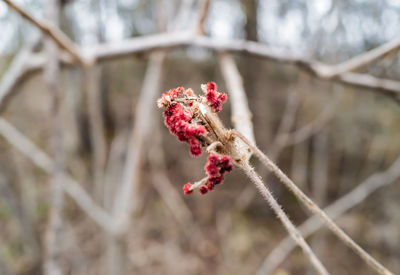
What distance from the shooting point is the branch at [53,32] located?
98 cm

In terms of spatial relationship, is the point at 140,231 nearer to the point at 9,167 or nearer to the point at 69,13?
the point at 9,167

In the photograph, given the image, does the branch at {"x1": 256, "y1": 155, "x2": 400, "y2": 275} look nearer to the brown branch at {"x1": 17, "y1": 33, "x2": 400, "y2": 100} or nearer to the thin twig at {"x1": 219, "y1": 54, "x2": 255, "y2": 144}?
the brown branch at {"x1": 17, "y1": 33, "x2": 400, "y2": 100}

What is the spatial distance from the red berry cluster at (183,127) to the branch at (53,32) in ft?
2.17

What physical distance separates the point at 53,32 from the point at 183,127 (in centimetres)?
94

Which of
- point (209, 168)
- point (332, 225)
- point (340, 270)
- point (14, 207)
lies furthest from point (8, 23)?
point (340, 270)

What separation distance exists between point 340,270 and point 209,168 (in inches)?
220

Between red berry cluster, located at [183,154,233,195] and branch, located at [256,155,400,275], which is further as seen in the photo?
branch, located at [256,155,400,275]

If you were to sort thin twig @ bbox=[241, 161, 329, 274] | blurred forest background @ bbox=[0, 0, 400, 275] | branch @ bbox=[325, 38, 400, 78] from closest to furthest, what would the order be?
1. thin twig @ bbox=[241, 161, 329, 274]
2. branch @ bbox=[325, 38, 400, 78]
3. blurred forest background @ bbox=[0, 0, 400, 275]

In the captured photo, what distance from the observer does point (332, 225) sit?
0.53 metres

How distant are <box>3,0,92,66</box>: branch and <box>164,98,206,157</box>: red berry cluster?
0.66m

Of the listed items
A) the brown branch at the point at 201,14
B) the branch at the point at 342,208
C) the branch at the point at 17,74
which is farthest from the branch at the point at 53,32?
the branch at the point at 342,208

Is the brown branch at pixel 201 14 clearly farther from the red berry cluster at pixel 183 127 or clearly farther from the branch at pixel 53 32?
the red berry cluster at pixel 183 127

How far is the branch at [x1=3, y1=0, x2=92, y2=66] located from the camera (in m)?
0.98

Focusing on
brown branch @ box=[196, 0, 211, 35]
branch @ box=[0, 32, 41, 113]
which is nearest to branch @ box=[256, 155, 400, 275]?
brown branch @ box=[196, 0, 211, 35]
